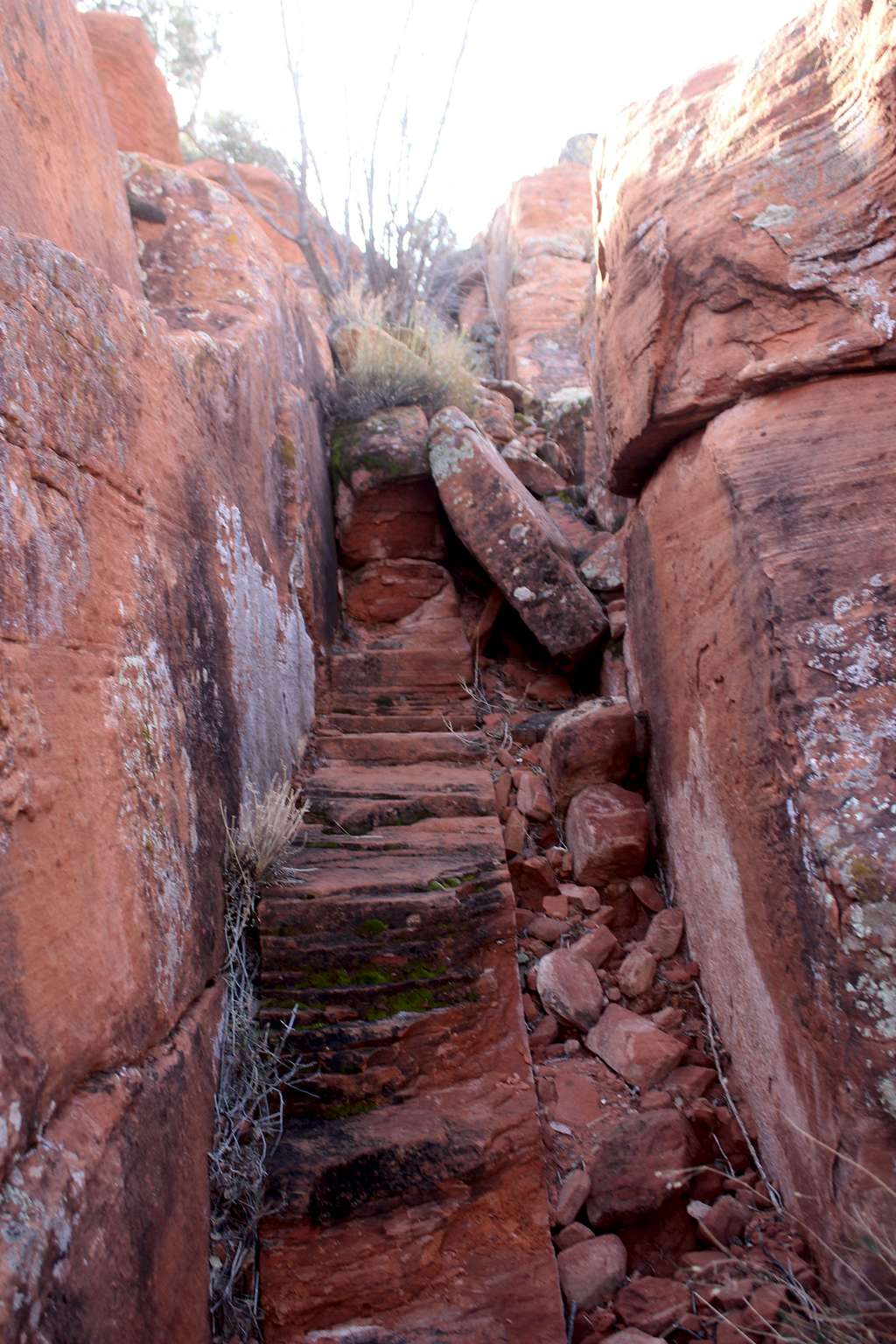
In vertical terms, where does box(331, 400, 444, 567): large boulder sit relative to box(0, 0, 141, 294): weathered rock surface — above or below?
below

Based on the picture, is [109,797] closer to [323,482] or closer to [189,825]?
[189,825]

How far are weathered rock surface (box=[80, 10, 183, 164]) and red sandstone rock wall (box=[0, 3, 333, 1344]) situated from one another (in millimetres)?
1436

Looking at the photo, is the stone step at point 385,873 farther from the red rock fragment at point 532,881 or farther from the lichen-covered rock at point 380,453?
the lichen-covered rock at point 380,453

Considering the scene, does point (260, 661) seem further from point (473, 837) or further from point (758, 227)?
point (758, 227)

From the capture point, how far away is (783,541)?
8.23 ft

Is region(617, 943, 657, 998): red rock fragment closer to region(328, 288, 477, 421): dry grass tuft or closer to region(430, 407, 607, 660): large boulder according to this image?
region(430, 407, 607, 660): large boulder

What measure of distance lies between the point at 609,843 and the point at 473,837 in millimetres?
522

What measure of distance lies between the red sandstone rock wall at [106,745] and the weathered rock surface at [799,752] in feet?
4.86

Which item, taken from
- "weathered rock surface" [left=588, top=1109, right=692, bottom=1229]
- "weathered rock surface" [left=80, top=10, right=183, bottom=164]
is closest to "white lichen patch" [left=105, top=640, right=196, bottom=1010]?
"weathered rock surface" [left=588, top=1109, right=692, bottom=1229]

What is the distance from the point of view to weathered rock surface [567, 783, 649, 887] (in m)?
3.46

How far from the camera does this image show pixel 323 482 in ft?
16.4

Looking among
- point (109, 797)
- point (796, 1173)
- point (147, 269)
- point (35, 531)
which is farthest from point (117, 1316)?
point (147, 269)

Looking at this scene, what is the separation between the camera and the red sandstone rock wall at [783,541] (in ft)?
7.17

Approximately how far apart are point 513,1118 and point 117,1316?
3.85ft
